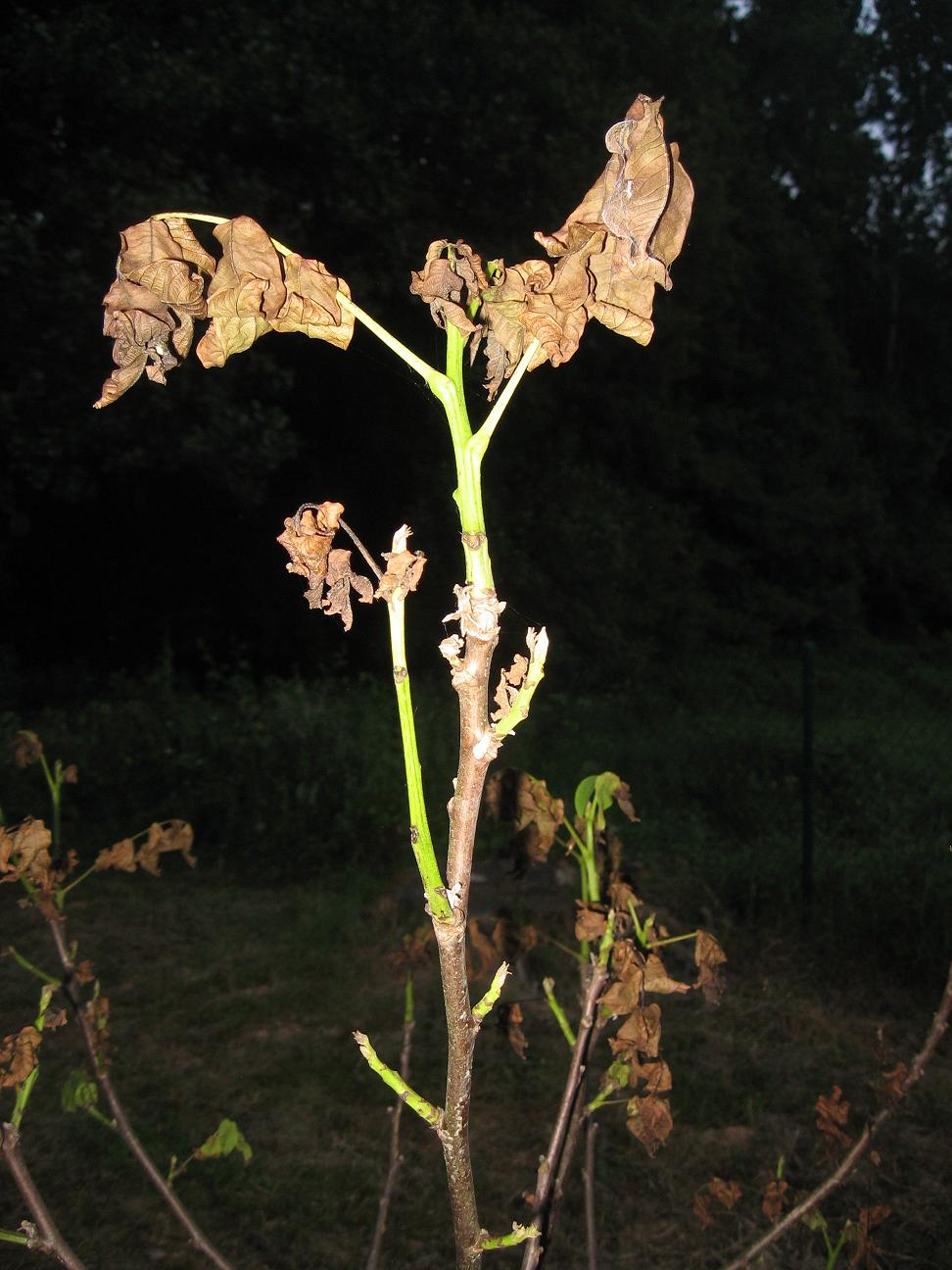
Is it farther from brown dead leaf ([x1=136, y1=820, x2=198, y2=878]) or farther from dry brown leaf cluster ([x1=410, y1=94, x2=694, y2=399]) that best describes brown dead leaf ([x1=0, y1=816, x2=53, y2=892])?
dry brown leaf cluster ([x1=410, y1=94, x2=694, y2=399])

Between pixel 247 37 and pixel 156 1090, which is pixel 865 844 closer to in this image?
pixel 156 1090

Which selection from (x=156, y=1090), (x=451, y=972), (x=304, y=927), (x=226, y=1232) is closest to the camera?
(x=451, y=972)

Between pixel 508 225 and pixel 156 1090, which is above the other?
pixel 508 225

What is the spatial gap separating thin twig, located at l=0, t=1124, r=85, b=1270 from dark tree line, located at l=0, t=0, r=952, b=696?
8.29ft

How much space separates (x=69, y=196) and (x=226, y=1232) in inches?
214

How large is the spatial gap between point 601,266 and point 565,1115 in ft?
2.65

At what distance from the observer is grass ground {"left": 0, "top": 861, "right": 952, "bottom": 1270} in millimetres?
2295

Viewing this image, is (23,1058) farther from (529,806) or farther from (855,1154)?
(855,1154)

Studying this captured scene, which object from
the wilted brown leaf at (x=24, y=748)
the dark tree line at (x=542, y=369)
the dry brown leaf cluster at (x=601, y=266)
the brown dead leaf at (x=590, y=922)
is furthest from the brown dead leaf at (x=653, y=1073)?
the dark tree line at (x=542, y=369)

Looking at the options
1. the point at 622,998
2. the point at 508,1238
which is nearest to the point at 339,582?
the point at 508,1238

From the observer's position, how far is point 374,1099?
289 centimetres

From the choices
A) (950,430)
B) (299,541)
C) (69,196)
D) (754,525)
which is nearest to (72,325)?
(69,196)

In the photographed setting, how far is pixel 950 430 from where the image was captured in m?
14.2

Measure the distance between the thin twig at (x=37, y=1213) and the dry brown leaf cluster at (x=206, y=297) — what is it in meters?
0.75
